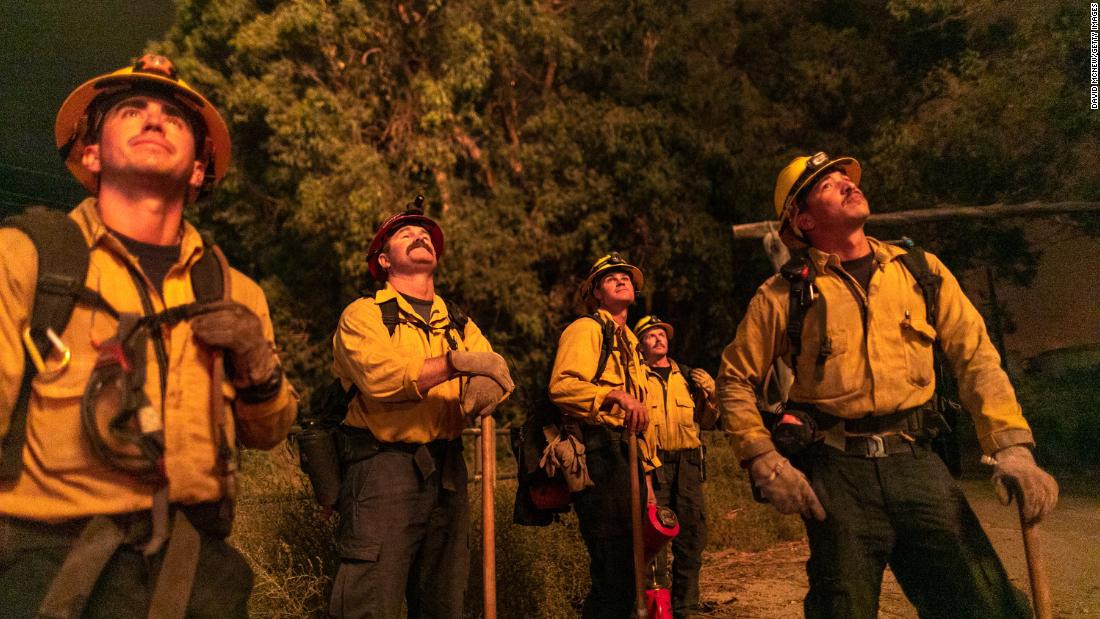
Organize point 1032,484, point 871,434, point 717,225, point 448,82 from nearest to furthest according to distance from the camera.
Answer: point 1032,484 < point 871,434 < point 448,82 < point 717,225

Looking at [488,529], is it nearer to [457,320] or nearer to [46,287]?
[457,320]

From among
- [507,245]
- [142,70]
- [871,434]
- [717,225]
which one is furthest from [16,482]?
[717,225]

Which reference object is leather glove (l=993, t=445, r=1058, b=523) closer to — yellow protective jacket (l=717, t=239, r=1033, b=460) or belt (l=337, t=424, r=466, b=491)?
yellow protective jacket (l=717, t=239, r=1033, b=460)

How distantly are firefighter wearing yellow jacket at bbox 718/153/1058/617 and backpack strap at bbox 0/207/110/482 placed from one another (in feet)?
7.28

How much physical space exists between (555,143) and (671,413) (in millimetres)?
9026

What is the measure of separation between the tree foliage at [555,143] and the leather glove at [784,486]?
31.4 feet

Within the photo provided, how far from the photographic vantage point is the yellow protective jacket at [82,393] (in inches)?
73.4

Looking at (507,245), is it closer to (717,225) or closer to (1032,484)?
(717,225)

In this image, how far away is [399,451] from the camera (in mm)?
3502

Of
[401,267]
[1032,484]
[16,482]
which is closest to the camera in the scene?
[16,482]

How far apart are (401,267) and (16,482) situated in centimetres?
214

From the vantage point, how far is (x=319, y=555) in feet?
16.6

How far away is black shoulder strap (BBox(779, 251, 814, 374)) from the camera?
3.15 meters

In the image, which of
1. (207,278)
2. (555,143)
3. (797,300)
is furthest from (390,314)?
(555,143)
